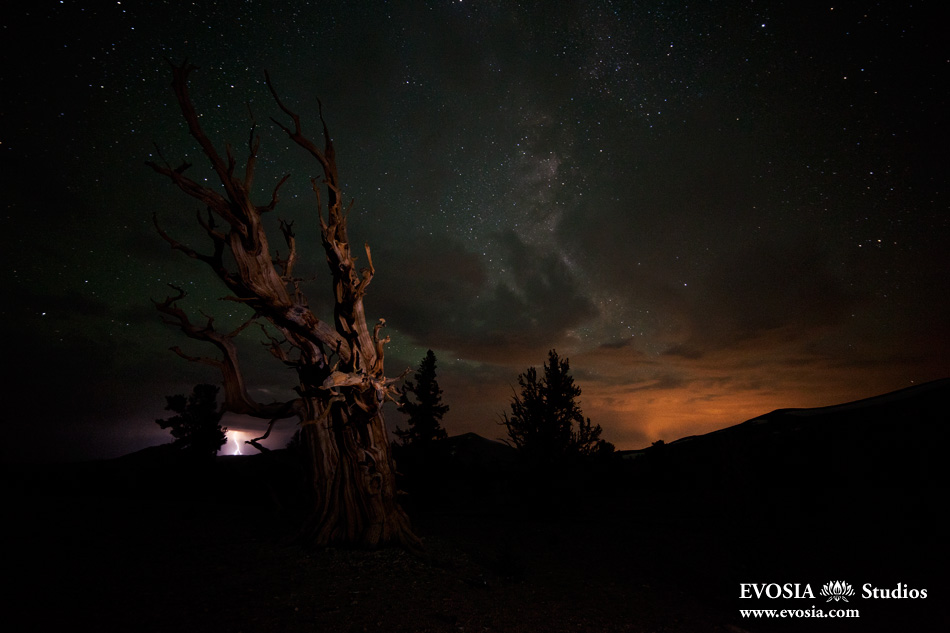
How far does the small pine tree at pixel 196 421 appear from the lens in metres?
31.9

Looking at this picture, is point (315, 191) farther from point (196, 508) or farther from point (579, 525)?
point (579, 525)

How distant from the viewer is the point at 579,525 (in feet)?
41.4

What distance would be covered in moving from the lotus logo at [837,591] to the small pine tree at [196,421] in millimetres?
36890

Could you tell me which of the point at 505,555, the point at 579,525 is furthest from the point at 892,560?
the point at 505,555

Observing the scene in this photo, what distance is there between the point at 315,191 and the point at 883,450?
25635mm

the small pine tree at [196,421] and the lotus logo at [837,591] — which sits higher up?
the small pine tree at [196,421]

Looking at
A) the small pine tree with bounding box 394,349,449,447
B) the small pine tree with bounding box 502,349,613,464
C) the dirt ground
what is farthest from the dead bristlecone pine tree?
the small pine tree with bounding box 394,349,449,447

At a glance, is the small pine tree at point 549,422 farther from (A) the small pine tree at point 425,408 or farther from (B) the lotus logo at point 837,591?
(A) the small pine tree at point 425,408

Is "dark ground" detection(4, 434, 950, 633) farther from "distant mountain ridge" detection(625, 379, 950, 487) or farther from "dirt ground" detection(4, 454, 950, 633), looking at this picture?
"distant mountain ridge" detection(625, 379, 950, 487)

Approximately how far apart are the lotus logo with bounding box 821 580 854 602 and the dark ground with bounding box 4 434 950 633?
0.18 m

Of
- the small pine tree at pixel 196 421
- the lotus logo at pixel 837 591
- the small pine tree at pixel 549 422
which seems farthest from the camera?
the small pine tree at pixel 196 421

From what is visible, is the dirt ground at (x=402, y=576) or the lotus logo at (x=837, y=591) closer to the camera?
the dirt ground at (x=402, y=576)

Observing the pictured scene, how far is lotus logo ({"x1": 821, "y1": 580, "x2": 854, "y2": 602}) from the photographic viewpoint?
21.1 feet

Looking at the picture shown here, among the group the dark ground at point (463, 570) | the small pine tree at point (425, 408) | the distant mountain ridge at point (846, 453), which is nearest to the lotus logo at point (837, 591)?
the dark ground at point (463, 570)
